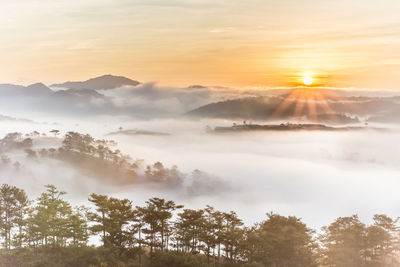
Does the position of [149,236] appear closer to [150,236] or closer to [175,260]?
[150,236]

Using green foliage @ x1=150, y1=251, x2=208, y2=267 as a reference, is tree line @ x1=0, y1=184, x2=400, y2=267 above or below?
above

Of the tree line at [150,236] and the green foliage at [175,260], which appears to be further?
the tree line at [150,236]

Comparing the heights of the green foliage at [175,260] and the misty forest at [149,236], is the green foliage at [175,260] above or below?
below

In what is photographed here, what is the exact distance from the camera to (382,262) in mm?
66000

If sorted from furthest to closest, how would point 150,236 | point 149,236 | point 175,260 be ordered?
point 149,236, point 150,236, point 175,260

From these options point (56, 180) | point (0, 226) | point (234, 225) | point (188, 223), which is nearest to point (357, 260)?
point (234, 225)

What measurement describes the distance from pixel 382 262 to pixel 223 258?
23679 millimetres

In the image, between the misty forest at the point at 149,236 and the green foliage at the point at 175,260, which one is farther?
the misty forest at the point at 149,236

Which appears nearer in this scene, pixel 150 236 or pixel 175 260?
pixel 175 260

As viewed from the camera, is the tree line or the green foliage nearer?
the green foliage

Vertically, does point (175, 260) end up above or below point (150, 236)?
below

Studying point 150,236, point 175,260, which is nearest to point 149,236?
point 150,236

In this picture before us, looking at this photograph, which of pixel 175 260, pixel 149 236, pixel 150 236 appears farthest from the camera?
pixel 149 236

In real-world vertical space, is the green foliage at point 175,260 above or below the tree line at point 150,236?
below
